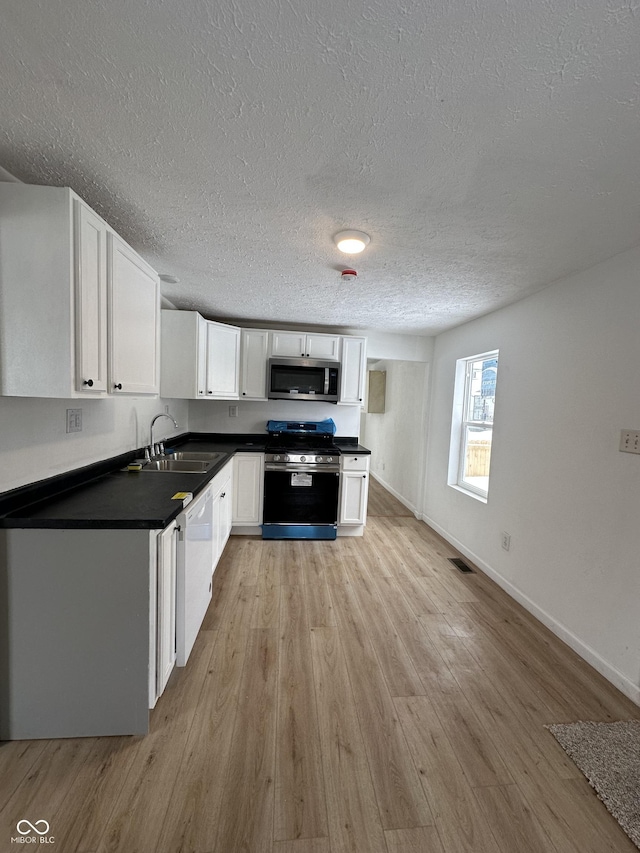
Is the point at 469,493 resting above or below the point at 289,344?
below

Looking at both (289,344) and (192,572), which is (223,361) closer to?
(289,344)

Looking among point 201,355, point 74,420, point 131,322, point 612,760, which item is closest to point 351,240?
point 131,322

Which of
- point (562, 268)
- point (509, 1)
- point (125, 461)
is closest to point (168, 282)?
point (125, 461)

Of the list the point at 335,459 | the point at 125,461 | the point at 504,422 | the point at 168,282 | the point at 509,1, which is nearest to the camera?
the point at 509,1

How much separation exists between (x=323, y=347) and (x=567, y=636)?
118 inches

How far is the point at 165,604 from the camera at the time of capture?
1.47 m

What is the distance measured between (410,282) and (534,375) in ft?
3.66

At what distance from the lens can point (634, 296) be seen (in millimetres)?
1770

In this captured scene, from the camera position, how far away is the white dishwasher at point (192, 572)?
162 cm

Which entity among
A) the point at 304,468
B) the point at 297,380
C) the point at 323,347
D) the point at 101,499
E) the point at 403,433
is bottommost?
the point at 304,468

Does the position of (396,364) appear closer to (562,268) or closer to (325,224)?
Answer: (562,268)

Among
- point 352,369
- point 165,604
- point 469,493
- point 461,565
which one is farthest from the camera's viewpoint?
point 352,369

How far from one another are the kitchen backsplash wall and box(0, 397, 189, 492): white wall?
54.4 inches

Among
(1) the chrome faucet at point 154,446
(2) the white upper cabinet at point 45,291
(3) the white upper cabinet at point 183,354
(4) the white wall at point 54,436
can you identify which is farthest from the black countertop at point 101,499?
(3) the white upper cabinet at point 183,354
